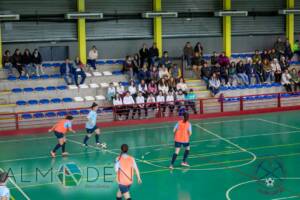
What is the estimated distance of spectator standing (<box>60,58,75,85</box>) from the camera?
30297mm

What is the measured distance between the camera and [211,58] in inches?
1348

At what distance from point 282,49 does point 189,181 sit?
2115 cm

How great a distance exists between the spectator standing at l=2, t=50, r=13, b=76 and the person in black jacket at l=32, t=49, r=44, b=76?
3.95 feet

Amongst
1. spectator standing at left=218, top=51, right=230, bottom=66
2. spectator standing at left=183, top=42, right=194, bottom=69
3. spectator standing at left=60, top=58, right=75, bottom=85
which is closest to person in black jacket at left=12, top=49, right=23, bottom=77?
spectator standing at left=60, top=58, right=75, bottom=85

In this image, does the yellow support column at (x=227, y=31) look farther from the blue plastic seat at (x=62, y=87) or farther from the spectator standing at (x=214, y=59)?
the blue plastic seat at (x=62, y=87)

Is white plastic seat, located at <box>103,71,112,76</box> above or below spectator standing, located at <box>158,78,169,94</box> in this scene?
above

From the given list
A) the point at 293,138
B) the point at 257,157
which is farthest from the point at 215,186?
the point at 293,138

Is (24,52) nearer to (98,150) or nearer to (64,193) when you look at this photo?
A: (98,150)

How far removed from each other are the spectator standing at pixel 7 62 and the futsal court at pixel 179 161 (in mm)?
5893

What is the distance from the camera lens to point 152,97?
29.2 metres

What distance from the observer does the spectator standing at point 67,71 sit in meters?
30.3

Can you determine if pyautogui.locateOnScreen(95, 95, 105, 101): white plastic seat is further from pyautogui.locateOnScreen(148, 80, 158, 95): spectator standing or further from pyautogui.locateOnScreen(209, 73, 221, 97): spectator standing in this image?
pyautogui.locateOnScreen(209, 73, 221, 97): spectator standing

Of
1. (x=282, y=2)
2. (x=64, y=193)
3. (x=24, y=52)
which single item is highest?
(x=282, y=2)

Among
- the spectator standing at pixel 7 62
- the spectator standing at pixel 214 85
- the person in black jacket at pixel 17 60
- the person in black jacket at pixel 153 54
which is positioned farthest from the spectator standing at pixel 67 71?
the spectator standing at pixel 214 85
